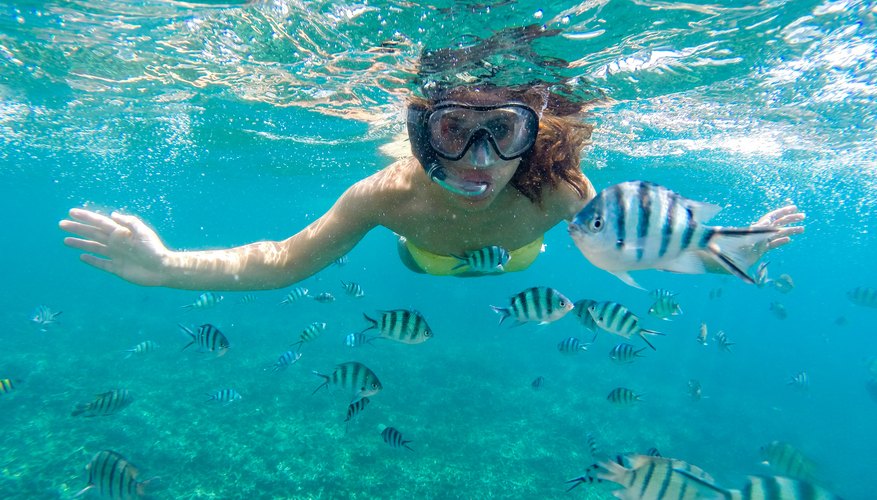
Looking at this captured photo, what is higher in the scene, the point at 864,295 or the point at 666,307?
the point at 864,295

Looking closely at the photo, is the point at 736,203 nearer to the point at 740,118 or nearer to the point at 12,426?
the point at 740,118

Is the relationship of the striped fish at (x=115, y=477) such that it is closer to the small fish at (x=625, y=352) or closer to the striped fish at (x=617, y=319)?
the striped fish at (x=617, y=319)

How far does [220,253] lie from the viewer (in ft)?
14.0

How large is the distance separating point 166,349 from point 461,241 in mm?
21725

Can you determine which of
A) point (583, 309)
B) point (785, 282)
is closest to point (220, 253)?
point (583, 309)

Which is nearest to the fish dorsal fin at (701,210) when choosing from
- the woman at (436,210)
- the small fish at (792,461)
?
the woman at (436,210)

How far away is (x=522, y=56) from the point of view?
8.09 meters

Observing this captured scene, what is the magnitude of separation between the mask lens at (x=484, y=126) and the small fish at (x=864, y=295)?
13.6 m

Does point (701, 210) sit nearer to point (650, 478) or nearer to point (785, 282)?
point (650, 478)

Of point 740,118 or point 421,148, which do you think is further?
point 740,118

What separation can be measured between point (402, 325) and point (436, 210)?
1.54m

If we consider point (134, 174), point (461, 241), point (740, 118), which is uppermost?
point (134, 174)

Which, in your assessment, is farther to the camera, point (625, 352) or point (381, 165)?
point (381, 165)

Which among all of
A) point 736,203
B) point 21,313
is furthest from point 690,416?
point 21,313
